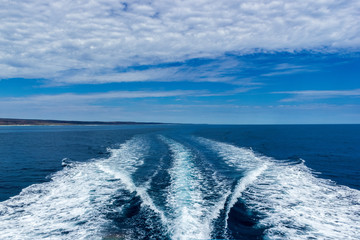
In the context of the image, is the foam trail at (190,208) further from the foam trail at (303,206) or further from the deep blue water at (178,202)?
the foam trail at (303,206)

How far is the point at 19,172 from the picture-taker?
56.7 feet

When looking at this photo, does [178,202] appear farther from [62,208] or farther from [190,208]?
[62,208]

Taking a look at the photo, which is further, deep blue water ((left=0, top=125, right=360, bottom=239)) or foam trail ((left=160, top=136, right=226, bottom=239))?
deep blue water ((left=0, top=125, right=360, bottom=239))

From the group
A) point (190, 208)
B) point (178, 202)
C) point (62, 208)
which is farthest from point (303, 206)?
point (62, 208)

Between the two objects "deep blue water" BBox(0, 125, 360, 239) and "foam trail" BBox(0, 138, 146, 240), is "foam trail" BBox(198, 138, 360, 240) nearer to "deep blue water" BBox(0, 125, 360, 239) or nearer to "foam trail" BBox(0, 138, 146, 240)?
"deep blue water" BBox(0, 125, 360, 239)

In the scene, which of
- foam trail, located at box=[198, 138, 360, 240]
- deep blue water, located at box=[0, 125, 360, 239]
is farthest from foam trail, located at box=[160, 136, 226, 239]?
foam trail, located at box=[198, 138, 360, 240]

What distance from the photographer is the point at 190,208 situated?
32.8 ft

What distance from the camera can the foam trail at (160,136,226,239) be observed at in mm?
8055

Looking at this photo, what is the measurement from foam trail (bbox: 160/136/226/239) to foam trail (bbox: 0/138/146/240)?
2.71m

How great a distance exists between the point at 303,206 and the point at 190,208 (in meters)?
5.52

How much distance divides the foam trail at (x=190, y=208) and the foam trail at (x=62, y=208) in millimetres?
2715

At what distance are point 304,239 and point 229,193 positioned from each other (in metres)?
4.68

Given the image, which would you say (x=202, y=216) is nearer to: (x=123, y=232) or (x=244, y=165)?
(x=123, y=232)

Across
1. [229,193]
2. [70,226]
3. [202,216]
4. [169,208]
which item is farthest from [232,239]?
[70,226]
